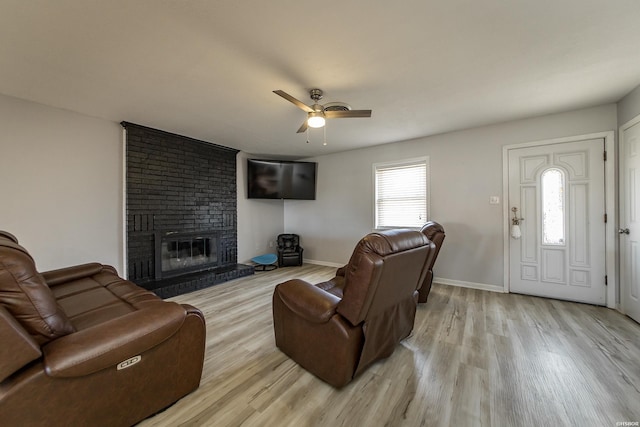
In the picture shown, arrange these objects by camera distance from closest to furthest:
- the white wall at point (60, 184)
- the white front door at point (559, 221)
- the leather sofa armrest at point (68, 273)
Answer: the leather sofa armrest at point (68, 273)
the white wall at point (60, 184)
the white front door at point (559, 221)

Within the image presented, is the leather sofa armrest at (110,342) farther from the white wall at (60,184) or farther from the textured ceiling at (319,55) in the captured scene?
the white wall at (60,184)

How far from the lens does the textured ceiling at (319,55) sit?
1.51m

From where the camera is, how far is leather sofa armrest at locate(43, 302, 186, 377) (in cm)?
107

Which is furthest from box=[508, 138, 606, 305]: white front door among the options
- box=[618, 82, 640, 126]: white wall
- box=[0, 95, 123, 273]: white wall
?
box=[0, 95, 123, 273]: white wall

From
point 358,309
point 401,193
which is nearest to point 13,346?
point 358,309

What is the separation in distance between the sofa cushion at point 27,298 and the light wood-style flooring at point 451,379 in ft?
2.41

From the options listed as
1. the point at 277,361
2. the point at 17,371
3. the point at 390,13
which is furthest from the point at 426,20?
the point at 17,371

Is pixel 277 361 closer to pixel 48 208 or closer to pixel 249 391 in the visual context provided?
pixel 249 391

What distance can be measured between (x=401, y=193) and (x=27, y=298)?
4.33m

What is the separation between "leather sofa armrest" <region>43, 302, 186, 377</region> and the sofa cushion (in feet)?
0.24

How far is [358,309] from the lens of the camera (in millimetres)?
1466

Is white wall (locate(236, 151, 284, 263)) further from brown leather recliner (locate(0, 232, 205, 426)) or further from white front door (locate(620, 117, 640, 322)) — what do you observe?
white front door (locate(620, 117, 640, 322))

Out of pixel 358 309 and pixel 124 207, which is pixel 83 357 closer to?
pixel 358 309

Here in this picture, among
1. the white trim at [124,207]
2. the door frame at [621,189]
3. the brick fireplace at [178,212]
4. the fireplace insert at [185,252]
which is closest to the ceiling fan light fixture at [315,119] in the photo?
the brick fireplace at [178,212]
